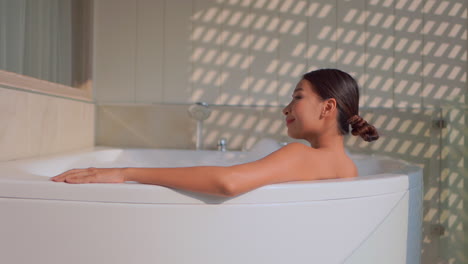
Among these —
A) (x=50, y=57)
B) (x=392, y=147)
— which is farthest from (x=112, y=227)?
(x=392, y=147)

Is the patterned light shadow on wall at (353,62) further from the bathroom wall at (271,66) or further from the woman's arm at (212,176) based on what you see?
the woman's arm at (212,176)

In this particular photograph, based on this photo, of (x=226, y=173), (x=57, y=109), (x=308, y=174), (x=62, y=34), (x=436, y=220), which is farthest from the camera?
(x=436, y=220)

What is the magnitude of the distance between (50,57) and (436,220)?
7.56ft

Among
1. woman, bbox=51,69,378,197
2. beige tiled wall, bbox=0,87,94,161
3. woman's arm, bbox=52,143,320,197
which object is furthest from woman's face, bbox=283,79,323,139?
beige tiled wall, bbox=0,87,94,161

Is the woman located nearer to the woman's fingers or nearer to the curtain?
the woman's fingers

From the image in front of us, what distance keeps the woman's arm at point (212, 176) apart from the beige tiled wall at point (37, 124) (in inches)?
27.6

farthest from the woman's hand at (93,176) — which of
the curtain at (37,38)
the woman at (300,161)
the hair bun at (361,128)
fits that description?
the curtain at (37,38)

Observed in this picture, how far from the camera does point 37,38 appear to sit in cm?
168

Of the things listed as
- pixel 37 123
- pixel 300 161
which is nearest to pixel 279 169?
pixel 300 161

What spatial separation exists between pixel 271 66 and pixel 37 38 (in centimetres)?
127

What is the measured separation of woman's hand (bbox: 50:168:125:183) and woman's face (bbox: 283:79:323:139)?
20.6 inches

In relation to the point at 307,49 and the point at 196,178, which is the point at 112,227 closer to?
the point at 196,178

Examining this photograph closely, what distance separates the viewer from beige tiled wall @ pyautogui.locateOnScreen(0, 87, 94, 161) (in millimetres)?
1371

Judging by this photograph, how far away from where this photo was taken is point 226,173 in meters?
0.78
